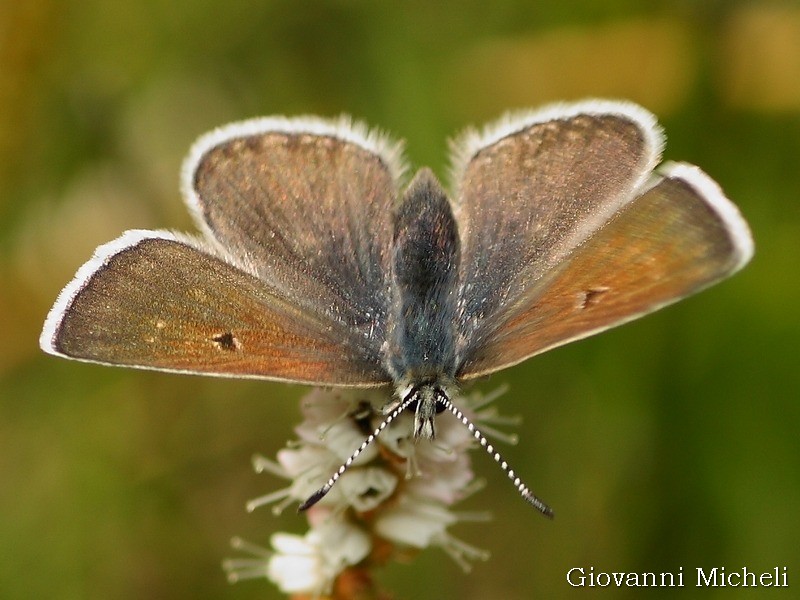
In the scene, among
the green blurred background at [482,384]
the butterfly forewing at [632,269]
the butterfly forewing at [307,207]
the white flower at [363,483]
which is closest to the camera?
the butterfly forewing at [632,269]

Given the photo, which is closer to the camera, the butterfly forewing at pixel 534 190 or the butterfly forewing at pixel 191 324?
the butterfly forewing at pixel 191 324

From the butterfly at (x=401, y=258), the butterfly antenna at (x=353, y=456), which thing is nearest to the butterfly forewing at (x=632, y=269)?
the butterfly at (x=401, y=258)

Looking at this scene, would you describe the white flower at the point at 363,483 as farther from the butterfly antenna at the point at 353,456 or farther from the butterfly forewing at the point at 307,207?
the butterfly forewing at the point at 307,207

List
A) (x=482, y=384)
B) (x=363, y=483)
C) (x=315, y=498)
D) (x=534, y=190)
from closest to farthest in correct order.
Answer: (x=315, y=498) < (x=363, y=483) < (x=534, y=190) < (x=482, y=384)

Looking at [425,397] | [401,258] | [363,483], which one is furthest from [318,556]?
[401,258]

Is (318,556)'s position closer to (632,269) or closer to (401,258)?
(401,258)

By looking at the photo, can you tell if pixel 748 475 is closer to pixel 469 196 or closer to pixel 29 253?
pixel 469 196

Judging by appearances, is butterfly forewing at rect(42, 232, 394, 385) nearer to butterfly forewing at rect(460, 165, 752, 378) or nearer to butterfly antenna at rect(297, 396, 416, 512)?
butterfly antenna at rect(297, 396, 416, 512)
